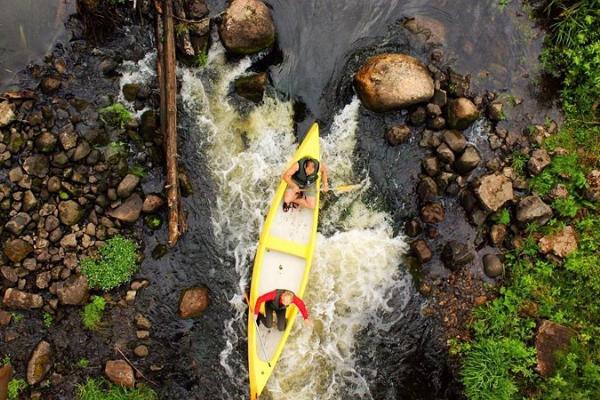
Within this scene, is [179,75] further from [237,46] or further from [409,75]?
[409,75]

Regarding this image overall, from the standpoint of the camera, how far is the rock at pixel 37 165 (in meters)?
8.90

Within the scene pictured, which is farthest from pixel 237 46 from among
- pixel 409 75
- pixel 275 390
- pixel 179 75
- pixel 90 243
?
pixel 275 390

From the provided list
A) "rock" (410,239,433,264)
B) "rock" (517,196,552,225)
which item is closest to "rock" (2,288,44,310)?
"rock" (410,239,433,264)

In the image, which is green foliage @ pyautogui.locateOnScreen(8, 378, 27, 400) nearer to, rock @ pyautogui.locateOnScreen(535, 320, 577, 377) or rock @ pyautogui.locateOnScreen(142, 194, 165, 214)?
rock @ pyautogui.locateOnScreen(142, 194, 165, 214)

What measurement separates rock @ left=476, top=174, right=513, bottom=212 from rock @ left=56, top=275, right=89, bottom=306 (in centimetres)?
762

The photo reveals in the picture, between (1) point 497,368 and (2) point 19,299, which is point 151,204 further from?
(1) point 497,368

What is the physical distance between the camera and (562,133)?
10172 mm

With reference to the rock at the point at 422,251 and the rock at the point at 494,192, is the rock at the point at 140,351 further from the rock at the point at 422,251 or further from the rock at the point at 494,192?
the rock at the point at 494,192

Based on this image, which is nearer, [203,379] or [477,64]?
[203,379]

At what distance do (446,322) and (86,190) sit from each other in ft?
24.0

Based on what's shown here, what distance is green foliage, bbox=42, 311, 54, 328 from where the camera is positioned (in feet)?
29.1

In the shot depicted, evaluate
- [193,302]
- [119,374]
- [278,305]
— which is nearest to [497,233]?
Result: [278,305]

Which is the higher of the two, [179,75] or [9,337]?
[179,75]

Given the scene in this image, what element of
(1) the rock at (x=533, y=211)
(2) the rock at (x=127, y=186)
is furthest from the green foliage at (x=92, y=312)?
(1) the rock at (x=533, y=211)
